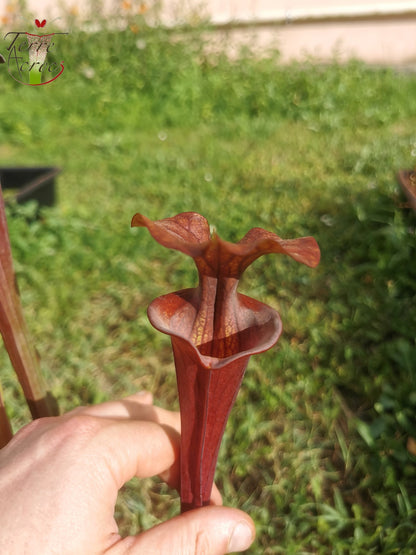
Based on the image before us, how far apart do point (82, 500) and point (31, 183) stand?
2.09 m

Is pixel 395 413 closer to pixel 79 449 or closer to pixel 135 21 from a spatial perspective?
pixel 79 449

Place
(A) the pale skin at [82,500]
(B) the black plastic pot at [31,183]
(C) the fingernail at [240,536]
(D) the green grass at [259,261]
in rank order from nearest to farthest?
(A) the pale skin at [82,500]
(C) the fingernail at [240,536]
(D) the green grass at [259,261]
(B) the black plastic pot at [31,183]

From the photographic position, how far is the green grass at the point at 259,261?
133 centimetres

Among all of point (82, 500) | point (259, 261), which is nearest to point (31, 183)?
point (259, 261)

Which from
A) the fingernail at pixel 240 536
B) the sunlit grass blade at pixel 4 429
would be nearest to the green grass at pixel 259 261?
the fingernail at pixel 240 536

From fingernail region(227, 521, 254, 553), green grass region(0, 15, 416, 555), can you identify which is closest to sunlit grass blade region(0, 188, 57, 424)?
fingernail region(227, 521, 254, 553)

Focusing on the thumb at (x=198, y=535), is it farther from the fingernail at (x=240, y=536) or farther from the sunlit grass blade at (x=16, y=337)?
the sunlit grass blade at (x=16, y=337)

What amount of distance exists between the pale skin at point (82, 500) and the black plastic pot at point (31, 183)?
1.76m

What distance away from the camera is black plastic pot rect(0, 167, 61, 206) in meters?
2.40

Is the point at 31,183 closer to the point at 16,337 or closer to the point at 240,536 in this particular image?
the point at 16,337

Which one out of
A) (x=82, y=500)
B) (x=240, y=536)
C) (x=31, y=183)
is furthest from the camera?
(x=31, y=183)

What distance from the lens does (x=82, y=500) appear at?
29.2 inches

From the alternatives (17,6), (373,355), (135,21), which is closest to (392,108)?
(135,21)

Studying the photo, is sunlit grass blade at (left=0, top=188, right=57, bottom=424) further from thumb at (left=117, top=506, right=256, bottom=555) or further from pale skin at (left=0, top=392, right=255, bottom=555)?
thumb at (left=117, top=506, right=256, bottom=555)
